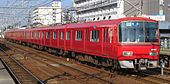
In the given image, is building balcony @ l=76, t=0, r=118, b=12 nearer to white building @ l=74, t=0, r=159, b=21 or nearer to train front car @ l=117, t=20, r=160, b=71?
white building @ l=74, t=0, r=159, b=21

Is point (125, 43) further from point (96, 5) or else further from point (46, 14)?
point (96, 5)

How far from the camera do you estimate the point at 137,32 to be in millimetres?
17062

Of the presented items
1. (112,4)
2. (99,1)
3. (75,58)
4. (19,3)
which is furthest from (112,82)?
(99,1)

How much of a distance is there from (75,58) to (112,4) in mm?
67183

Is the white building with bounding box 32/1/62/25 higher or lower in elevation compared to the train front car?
higher

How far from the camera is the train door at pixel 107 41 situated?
1784 centimetres

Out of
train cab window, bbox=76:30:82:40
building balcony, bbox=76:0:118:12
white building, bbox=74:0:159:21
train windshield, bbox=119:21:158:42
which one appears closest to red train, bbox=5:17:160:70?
train windshield, bbox=119:21:158:42

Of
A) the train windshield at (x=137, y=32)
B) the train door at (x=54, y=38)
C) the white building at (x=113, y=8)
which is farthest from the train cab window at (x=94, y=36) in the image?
the white building at (x=113, y=8)

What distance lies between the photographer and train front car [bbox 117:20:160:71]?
55.3 ft

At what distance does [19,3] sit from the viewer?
2042 inches

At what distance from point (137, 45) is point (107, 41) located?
201cm

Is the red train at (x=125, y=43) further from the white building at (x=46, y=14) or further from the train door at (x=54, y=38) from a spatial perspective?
the white building at (x=46, y=14)

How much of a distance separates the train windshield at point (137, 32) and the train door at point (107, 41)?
76 cm

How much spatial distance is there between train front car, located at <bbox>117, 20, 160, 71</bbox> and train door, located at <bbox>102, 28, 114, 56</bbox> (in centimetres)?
86
